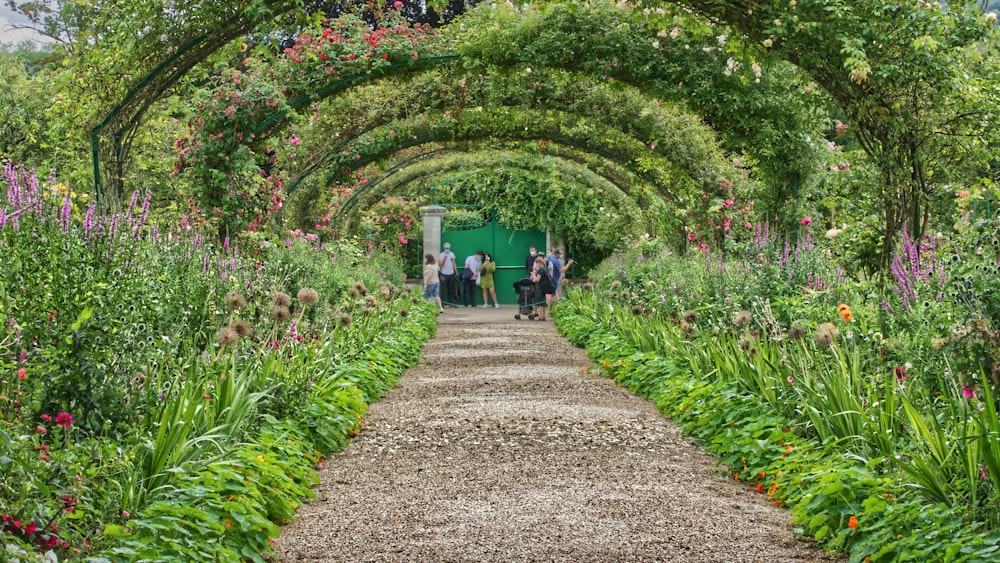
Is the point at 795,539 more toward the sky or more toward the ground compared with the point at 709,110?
more toward the ground

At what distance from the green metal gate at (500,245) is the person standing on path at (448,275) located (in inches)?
18.0

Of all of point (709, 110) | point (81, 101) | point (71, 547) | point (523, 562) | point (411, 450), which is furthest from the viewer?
point (709, 110)

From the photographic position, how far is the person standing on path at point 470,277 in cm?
2016

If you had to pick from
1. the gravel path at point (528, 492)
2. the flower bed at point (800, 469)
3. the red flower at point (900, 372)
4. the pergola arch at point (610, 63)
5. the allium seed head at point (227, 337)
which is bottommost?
the gravel path at point (528, 492)

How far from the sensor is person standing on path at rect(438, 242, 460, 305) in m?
19.7

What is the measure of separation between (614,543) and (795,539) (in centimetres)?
64

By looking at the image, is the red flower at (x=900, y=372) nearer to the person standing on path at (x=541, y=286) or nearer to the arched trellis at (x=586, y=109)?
the arched trellis at (x=586, y=109)

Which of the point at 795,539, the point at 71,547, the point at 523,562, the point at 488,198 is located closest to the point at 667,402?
the point at 795,539

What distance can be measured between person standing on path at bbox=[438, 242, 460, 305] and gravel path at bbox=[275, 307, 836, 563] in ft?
41.9

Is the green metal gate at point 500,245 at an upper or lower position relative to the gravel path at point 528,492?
upper

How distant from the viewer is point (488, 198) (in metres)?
22.5

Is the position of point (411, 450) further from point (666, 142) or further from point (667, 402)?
point (666, 142)

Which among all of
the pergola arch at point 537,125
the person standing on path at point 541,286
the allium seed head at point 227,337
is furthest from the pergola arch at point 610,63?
the allium seed head at point 227,337

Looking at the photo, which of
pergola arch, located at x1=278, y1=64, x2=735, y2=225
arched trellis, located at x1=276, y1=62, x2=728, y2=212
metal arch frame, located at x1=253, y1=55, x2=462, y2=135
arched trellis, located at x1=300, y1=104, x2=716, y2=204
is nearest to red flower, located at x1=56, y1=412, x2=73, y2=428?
metal arch frame, located at x1=253, y1=55, x2=462, y2=135
